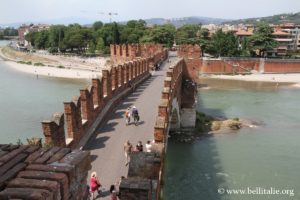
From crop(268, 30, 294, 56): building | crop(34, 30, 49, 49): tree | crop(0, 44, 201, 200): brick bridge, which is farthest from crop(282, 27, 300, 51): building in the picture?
crop(34, 30, 49, 49): tree

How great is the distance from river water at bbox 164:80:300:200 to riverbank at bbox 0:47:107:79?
41236 mm

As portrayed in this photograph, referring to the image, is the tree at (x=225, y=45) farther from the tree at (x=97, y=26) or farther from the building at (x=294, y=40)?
the tree at (x=97, y=26)

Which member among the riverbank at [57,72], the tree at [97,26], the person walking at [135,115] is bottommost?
the riverbank at [57,72]

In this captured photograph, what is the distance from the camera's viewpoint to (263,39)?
75.9m

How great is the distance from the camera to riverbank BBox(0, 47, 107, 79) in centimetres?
7731

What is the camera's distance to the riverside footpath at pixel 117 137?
1170 centimetres

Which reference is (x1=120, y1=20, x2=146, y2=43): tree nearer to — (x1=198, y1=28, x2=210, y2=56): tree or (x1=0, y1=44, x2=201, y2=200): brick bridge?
(x1=198, y1=28, x2=210, y2=56): tree

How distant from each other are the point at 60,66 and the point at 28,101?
4219cm

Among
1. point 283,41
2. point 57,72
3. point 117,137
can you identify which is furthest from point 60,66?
point 117,137

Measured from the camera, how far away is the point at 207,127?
3338cm

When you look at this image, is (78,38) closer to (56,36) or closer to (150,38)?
(56,36)

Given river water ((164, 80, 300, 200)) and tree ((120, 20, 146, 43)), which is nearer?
river water ((164, 80, 300, 200))

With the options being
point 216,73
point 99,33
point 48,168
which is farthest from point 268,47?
point 48,168

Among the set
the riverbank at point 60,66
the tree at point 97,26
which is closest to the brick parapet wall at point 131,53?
the riverbank at point 60,66
